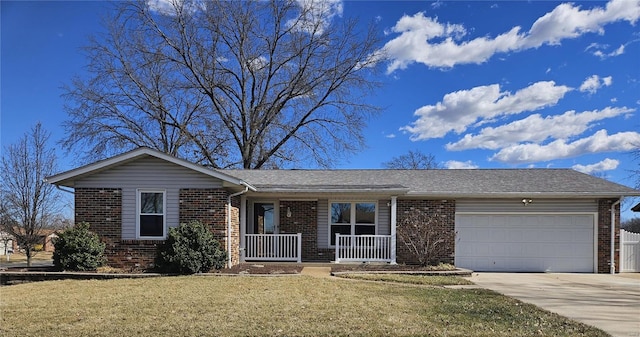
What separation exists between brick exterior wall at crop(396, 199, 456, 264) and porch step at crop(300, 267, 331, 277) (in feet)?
9.15

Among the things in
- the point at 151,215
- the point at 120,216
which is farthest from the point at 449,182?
the point at 120,216

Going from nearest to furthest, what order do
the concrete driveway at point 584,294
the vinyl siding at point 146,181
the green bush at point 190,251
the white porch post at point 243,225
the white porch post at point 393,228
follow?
the concrete driveway at point 584,294, the green bush at point 190,251, the vinyl siding at point 146,181, the white porch post at point 393,228, the white porch post at point 243,225

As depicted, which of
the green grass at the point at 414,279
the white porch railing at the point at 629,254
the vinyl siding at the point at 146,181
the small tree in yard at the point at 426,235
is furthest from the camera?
the white porch railing at the point at 629,254

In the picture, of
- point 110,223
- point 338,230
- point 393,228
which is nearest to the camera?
point 110,223

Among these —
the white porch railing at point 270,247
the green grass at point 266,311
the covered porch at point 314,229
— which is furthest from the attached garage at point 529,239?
the white porch railing at point 270,247

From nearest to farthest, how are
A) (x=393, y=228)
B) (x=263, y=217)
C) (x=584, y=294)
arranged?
(x=584, y=294)
(x=393, y=228)
(x=263, y=217)

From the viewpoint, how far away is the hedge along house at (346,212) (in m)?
12.7

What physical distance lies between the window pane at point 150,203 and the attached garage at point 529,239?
9550mm

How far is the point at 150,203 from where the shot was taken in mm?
12805

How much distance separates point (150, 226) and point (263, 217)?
4.18m

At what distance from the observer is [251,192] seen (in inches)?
565

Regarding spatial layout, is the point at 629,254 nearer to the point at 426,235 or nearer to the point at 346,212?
the point at 426,235

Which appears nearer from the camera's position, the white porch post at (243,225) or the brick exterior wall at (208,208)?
the brick exterior wall at (208,208)

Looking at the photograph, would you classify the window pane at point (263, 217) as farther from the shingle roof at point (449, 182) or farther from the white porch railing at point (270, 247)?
the white porch railing at point (270, 247)
